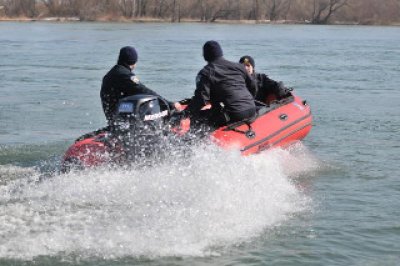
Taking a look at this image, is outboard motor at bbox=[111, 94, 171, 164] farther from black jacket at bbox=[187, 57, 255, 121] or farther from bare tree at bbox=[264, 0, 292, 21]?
bare tree at bbox=[264, 0, 292, 21]

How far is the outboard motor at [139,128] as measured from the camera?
693 cm

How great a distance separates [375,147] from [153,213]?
467 centimetres

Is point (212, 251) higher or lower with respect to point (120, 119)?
lower

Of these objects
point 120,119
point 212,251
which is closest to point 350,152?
point 120,119

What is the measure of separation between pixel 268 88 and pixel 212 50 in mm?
2458

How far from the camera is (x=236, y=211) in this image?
6152 mm

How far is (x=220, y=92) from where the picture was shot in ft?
25.2

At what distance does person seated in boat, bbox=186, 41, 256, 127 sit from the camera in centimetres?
756

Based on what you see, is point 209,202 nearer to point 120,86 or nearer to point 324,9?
point 120,86

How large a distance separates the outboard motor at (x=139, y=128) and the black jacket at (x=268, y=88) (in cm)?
273

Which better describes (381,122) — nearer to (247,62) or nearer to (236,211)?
(247,62)

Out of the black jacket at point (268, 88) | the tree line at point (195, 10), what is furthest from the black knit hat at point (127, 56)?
the tree line at point (195, 10)

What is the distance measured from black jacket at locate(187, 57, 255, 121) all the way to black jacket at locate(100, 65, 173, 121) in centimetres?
49

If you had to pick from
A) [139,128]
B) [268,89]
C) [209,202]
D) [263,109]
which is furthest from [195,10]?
[209,202]
